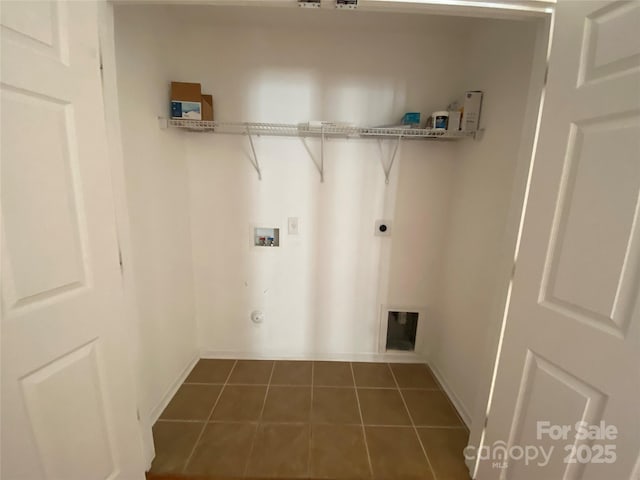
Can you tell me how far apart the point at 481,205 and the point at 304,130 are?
1.29 m

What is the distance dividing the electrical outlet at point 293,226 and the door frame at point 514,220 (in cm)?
136

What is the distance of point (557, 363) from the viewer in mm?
934

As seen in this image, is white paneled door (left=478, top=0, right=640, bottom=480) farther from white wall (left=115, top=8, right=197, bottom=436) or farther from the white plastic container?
white wall (left=115, top=8, right=197, bottom=436)

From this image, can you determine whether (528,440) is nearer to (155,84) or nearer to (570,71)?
(570,71)

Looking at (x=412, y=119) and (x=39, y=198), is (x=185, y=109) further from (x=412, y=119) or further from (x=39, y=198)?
(x=412, y=119)

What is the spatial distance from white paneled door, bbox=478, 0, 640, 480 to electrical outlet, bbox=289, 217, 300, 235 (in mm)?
1432

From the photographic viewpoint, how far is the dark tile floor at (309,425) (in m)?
1.39

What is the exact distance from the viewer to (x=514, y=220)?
1127mm

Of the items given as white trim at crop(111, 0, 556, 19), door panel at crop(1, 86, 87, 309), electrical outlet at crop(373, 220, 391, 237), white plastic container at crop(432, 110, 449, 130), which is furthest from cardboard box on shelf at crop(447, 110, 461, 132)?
door panel at crop(1, 86, 87, 309)

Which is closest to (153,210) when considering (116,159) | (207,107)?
(116,159)

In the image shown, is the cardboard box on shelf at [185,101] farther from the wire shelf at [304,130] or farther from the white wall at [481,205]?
the white wall at [481,205]

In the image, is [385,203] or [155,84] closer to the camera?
[155,84]

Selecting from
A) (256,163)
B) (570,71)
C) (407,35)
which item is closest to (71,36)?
(256,163)

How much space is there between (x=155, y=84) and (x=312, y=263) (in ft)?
5.22
